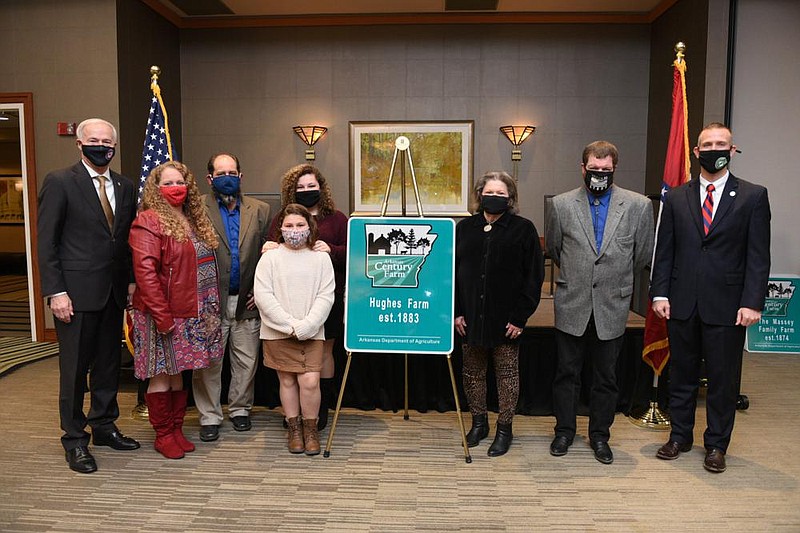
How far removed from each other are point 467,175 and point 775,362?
3.81 m

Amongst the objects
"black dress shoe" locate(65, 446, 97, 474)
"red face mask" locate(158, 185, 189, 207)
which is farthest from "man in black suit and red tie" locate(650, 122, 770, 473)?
"black dress shoe" locate(65, 446, 97, 474)

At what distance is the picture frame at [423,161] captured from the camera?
7.41 metres

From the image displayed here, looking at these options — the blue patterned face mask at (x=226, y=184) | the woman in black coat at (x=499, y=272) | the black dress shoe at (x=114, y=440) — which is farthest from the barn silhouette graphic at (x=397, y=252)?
the black dress shoe at (x=114, y=440)

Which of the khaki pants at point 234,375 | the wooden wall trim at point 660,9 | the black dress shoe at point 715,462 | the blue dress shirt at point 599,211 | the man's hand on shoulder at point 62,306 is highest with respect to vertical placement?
the wooden wall trim at point 660,9

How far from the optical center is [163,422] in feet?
11.0

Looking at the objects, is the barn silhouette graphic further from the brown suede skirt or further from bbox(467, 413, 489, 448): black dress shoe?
bbox(467, 413, 489, 448): black dress shoe

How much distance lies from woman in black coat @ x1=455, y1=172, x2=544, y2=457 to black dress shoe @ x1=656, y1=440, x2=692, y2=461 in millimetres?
894

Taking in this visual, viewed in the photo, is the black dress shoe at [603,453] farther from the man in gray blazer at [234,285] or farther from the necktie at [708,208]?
the man in gray blazer at [234,285]

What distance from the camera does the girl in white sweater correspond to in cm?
328

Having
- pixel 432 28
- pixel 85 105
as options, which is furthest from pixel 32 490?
pixel 432 28

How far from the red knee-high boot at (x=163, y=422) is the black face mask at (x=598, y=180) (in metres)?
2.60

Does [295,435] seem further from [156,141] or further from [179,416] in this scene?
[156,141]

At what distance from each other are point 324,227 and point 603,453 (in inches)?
80.4

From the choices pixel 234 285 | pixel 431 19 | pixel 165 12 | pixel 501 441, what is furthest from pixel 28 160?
pixel 501 441
